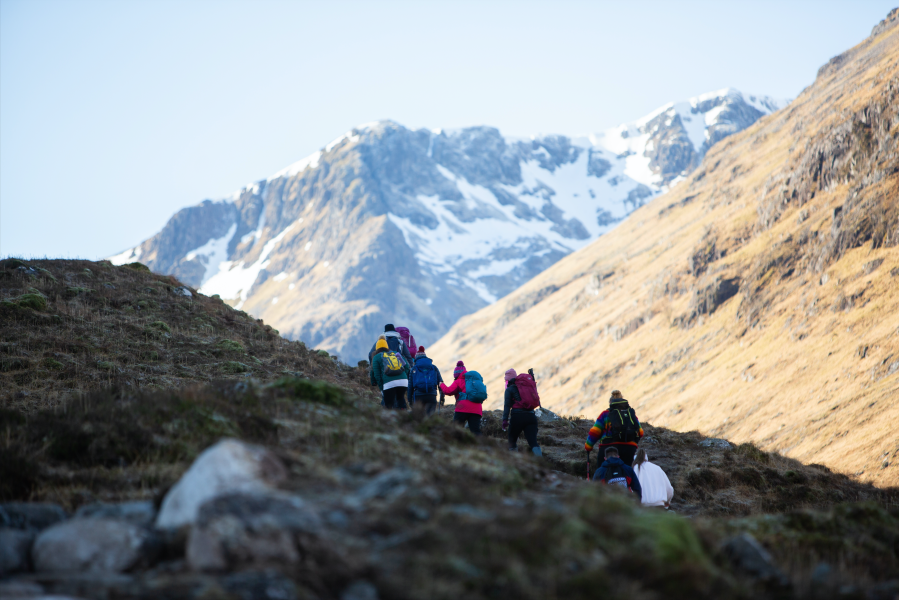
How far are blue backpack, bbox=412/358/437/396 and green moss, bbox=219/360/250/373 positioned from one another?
268 inches

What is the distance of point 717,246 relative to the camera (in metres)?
87.7

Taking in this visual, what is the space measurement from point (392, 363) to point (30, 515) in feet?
28.1

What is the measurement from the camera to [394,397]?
1365 cm

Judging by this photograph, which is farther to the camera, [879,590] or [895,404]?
[895,404]

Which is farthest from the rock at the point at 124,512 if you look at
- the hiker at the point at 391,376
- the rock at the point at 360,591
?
the hiker at the point at 391,376

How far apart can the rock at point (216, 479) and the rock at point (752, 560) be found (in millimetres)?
4255

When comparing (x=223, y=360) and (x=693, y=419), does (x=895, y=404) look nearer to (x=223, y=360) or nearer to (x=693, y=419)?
(x=693, y=419)

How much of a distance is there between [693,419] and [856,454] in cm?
2647

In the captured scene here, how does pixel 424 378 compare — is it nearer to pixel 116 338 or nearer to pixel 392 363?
pixel 392 363

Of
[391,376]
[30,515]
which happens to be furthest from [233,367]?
[30,515]

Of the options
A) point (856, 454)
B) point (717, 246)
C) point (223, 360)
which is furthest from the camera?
point (717, 246)

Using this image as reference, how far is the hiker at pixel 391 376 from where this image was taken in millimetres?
13562

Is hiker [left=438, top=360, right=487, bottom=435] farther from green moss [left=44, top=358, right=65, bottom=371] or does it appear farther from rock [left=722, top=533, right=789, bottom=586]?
green moss [left=44, top=358, right=65, bottom=371]

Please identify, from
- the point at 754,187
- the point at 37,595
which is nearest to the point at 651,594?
the point at 37,595
